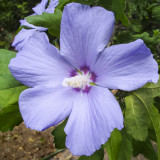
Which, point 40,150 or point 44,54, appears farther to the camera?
point 40,150

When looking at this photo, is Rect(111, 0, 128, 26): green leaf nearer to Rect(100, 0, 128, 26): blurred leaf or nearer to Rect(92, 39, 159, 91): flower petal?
Rect(100, 0, 128, 26): blurred leaf

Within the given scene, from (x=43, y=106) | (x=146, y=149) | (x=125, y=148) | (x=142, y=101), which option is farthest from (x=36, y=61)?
(x=146, y=149)

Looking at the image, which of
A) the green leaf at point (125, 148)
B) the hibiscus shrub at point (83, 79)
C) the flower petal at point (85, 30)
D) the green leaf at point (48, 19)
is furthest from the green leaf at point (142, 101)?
the green leaf at point (48, 19)

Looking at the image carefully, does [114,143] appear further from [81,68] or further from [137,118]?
[81,68]

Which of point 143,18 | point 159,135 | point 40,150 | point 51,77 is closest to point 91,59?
point 51,77

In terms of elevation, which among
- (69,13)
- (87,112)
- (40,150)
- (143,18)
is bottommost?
(40,150)

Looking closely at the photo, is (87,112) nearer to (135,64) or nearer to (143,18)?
(135,64)
